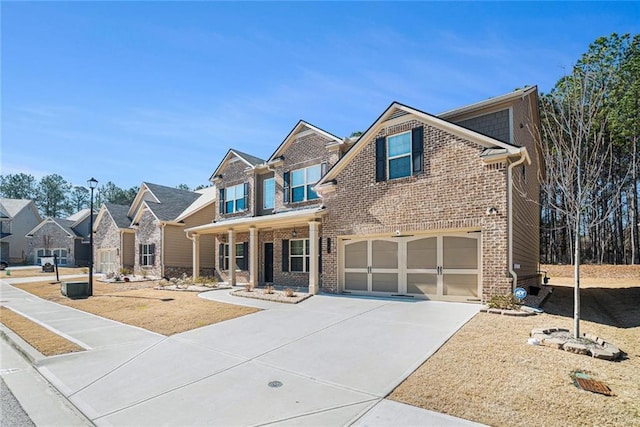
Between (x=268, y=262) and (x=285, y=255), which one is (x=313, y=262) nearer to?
(x=285, y=255)

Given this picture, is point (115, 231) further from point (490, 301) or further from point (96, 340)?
point (490, 301)

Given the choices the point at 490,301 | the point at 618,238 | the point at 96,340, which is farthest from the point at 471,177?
the point at 618,238

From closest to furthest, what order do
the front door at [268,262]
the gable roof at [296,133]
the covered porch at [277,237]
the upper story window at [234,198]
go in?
1. the covered porch at [277,237]
2. the gable roof at [296,133]
3. the front door at [268,262]
4. the upper story window at [234,198]

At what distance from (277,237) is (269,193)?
3347 mm

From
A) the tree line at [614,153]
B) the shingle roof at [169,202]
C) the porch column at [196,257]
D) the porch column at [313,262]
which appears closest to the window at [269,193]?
the porch column at [196,257]

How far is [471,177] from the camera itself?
1052 centimetres

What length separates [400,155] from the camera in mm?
12344

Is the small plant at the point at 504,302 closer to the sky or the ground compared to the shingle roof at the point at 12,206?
closer to the ground

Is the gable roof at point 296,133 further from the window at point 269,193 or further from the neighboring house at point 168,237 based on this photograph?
the neighboring house at point 168,237

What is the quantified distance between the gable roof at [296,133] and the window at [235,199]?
10.4ft

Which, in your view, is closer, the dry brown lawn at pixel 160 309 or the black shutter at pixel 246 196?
the dry brown lawn at pixel 160 309

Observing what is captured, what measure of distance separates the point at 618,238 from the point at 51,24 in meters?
38.8

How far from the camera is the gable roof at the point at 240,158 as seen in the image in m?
20.7

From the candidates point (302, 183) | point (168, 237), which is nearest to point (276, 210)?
point (302, 183)
